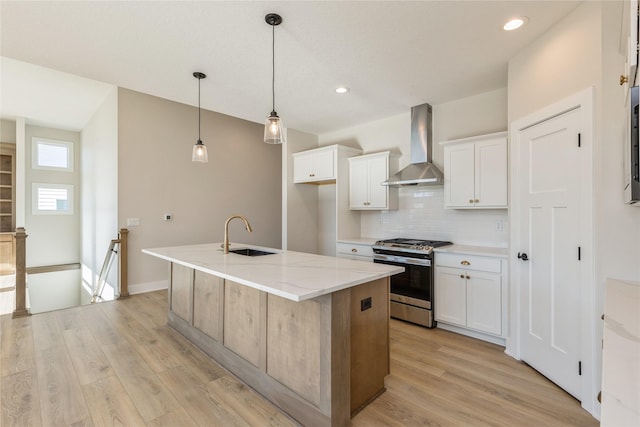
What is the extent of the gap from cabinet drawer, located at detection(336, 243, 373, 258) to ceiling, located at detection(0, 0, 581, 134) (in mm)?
1945

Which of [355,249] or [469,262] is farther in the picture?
[355,249]

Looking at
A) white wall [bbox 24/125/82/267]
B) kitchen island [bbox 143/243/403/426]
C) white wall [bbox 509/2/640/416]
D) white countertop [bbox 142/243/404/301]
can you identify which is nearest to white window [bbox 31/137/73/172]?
white wall [bbox 24/125/82/267]

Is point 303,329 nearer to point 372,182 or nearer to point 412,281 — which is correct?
point 412,281

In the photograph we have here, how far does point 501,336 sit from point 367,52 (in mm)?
2967

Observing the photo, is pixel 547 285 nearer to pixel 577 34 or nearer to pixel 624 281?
pixel 624 281

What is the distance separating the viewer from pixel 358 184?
15.3ft

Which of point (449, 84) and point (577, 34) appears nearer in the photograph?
point (577, 34)

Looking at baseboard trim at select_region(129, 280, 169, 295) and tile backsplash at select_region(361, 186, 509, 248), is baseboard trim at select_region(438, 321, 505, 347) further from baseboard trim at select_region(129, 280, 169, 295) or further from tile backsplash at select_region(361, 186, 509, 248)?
baseboard trim at select_region(129, 280, 169, 295)

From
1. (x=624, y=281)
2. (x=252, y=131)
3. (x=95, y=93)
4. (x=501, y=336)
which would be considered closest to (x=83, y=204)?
(x=95, y=93)

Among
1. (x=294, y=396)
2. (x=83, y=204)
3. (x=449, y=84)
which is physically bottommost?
(x=294, y=396)

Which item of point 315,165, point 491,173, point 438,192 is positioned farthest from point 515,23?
point 315,165

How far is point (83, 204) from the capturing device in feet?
21.6

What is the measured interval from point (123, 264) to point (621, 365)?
16.5ft

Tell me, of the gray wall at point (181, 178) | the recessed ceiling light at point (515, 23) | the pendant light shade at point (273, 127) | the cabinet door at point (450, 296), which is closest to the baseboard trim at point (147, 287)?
the gray wall at point (181, 178)
